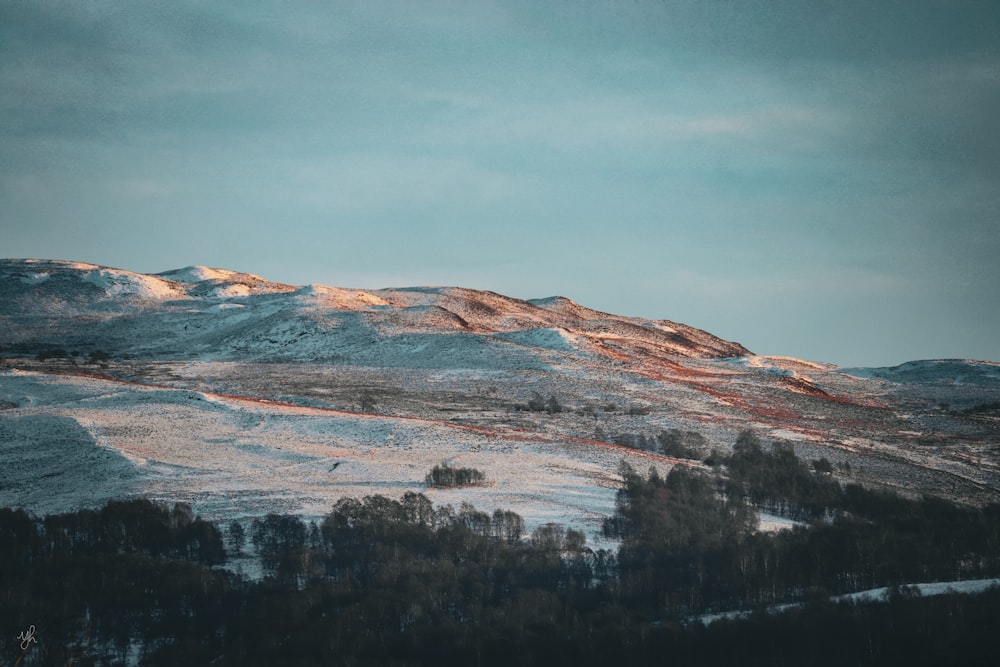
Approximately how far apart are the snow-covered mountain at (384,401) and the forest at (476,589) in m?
3.78

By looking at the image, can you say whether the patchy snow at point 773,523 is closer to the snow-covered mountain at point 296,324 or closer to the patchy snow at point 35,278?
the snow-covered mountain at point 296,324

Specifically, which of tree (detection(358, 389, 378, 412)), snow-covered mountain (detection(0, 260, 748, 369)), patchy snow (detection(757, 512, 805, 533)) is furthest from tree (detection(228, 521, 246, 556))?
snow-covered mountain (detection(0, 260, 748, 369))

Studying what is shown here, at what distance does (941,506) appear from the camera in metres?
51.3

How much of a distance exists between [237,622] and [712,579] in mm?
20677

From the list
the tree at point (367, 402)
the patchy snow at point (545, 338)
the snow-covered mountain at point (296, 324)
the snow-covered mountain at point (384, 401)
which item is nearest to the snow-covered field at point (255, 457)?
the snow-covered mountain at point (384, 401)

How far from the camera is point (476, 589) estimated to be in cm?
3769

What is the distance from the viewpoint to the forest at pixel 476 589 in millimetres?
33125

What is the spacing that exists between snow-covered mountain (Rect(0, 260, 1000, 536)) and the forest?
12.4ft

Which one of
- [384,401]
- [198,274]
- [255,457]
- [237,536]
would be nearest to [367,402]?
[384,401]

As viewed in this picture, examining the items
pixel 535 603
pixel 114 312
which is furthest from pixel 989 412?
pixel 114 312

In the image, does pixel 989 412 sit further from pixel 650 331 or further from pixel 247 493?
pixel 247 493

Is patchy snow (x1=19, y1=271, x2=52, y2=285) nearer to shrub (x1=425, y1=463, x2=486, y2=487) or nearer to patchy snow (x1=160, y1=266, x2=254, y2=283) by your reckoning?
patchy snow (x1=160, y1=266, x2=254, y2=283)

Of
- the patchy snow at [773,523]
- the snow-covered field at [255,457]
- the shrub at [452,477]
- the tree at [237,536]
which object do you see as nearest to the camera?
the tree at [237,536]

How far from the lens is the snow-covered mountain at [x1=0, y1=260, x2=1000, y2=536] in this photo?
168ft
